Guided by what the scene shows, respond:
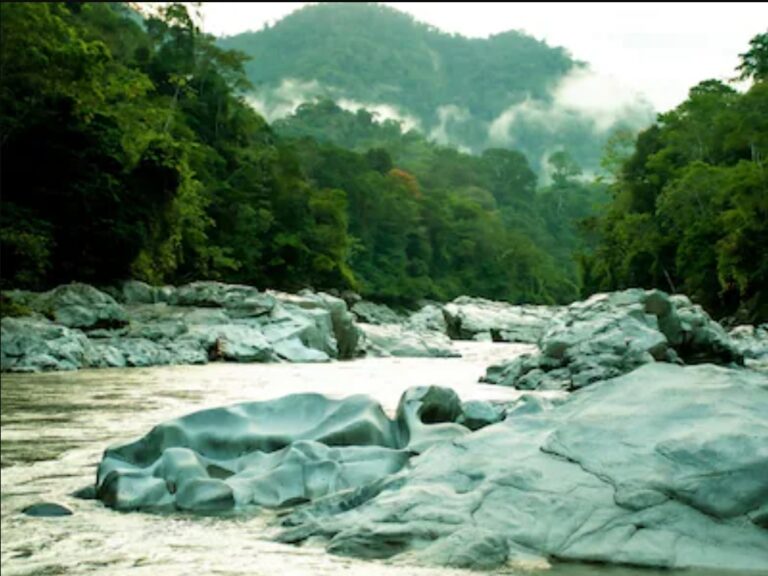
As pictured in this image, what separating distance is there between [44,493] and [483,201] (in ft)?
230

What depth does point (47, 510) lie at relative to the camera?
3439 mm

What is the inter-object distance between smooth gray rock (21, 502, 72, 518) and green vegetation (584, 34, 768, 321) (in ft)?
65.8

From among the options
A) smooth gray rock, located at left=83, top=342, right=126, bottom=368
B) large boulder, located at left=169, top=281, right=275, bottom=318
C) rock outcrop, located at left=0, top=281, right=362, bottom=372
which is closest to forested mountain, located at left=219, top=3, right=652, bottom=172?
rock outcrop, located at left=0, top=281, right=362, bottom=372

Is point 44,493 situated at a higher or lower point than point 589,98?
lower

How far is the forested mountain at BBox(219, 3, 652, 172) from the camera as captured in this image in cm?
13069

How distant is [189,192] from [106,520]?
23.4 metres

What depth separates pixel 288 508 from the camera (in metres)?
3.68

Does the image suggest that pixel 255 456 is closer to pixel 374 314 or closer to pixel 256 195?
pixel 256 195

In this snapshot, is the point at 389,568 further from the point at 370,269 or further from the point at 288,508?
the point at 370,269

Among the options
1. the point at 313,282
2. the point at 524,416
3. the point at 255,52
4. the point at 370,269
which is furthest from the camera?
the point at 255,52

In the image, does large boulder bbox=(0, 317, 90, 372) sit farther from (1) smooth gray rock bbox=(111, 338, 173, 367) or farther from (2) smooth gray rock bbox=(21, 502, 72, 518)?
(2) smooth gray rock bbox=(21, 502, 72, 518)

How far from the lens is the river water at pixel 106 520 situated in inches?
109

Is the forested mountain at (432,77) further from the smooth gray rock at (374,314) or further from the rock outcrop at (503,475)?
the rock outcrop at (503,475)

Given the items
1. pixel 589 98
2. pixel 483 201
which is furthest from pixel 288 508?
pixel 589 98
